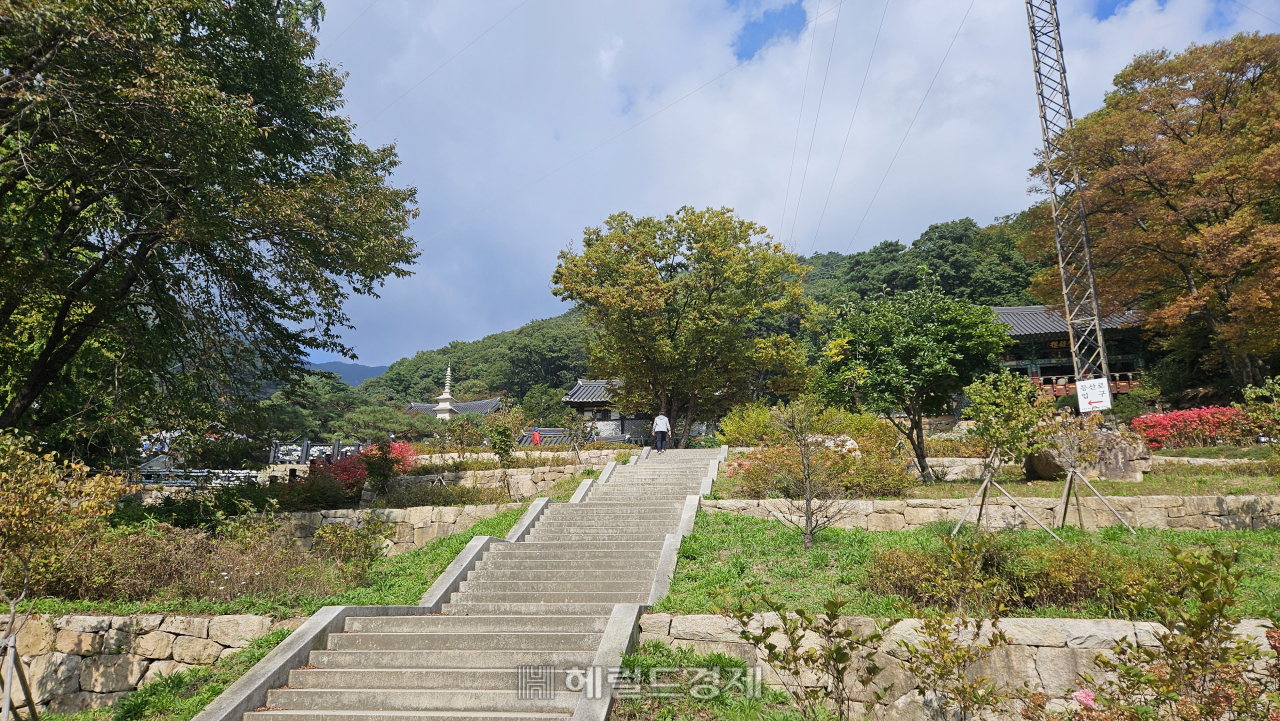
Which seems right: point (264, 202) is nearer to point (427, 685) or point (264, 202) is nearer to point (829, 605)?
point (427, 685)

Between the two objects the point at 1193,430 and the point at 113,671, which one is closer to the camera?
the point at 113,671

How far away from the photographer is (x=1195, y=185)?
1834cm

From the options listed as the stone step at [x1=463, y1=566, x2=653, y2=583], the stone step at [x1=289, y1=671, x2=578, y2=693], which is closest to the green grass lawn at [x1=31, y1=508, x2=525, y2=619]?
the stone step at [x1=463, y1=566, x2=653, y2=583]

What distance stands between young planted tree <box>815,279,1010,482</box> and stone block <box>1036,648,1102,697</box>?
8.61m

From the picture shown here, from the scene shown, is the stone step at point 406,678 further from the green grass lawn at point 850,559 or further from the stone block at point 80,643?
the stone block at point 80,643

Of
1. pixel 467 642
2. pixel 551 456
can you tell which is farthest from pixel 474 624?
pixel 551 456

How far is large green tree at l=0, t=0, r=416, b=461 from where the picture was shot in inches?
297

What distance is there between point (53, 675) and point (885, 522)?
1114cm

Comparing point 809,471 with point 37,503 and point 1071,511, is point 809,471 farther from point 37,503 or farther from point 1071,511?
point 37,503

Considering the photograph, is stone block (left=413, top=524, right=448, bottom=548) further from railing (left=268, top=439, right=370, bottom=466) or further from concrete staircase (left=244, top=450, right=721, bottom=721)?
railing (left=268, top=439, right=370, bottom=466)

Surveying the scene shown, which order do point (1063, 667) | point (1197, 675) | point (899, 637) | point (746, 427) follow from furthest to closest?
point (746, 427) < point (899, 637) < point (1063, 667) < point (1197, 675)

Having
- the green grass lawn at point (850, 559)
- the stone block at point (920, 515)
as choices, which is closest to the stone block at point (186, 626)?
the green grass lawn at point (850, 559)

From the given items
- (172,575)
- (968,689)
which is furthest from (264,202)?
(968,689)

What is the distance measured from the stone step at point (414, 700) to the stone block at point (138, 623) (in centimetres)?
217
